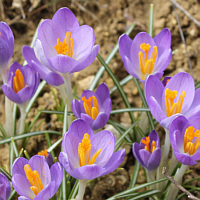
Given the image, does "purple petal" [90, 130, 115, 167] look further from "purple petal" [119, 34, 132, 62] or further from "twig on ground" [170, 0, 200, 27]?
"twig on ground" [170, 0, 200, 27]

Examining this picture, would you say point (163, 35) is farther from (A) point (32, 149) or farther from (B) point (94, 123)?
(A) point (32, 149)

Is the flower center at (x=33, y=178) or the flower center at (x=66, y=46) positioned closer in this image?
the flower center at (x=33, y=178)

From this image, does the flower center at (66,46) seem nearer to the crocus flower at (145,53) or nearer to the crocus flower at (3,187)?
the crocus flower at (145,53)

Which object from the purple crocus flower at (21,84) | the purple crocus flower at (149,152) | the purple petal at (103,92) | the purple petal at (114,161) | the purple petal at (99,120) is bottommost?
the purple crocus flower at (149,152)

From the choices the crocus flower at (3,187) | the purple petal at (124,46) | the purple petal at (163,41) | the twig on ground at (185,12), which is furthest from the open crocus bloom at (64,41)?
the twig on ground at (185,12)

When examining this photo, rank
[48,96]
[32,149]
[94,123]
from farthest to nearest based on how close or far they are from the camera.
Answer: [48,96]
[32,149]
[94,123]

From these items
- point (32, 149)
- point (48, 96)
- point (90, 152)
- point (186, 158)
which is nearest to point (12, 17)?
point (48, 96)

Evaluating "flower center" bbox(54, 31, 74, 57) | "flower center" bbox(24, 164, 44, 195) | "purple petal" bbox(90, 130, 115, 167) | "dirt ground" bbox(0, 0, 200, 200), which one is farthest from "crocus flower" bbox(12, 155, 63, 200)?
"dirt ground" bbox(0, 0, 200, 200)
